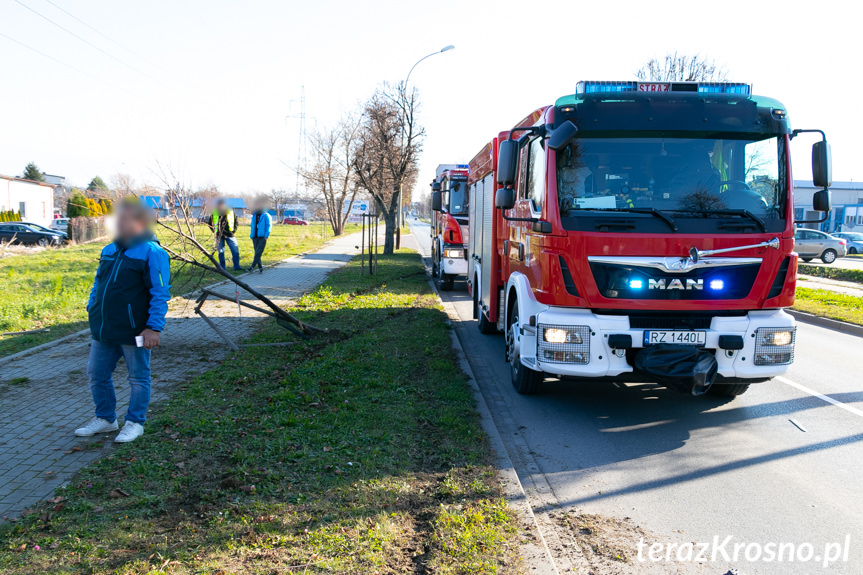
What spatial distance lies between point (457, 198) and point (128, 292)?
39.6ft

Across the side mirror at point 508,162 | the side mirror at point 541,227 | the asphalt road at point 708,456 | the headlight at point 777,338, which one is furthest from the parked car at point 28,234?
the headlight at point 777,338

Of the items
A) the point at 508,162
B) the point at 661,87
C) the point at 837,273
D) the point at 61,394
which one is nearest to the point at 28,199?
the point at 61,394

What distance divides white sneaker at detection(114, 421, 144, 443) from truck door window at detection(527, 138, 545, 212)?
4.06m

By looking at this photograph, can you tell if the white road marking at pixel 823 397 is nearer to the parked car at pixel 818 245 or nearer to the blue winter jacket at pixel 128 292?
the blue winter jacket at pixel 128 292

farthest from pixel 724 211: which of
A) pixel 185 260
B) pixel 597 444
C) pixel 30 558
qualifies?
pixel 185 260

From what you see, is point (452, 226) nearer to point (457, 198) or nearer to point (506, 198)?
point (457, 198)

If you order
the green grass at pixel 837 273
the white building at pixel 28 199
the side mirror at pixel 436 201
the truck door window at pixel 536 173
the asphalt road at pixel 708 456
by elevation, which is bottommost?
the asphalt road at pixel 708 456

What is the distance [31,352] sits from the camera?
813 centimetres

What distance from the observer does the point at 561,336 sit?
5477mm

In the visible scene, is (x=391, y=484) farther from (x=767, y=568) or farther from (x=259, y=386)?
(x=259, y=386)

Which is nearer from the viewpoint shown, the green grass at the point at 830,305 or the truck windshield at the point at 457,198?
the green grass at the point at 830,305

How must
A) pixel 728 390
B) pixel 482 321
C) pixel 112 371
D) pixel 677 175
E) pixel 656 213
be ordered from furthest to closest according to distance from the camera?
pixel 482 321
pixel 728 390
pixel 677 175
pixel 656 213
pixel 112 371

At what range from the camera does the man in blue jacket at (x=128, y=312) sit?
4.85 metres

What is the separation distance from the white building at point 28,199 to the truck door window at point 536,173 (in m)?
55.1
